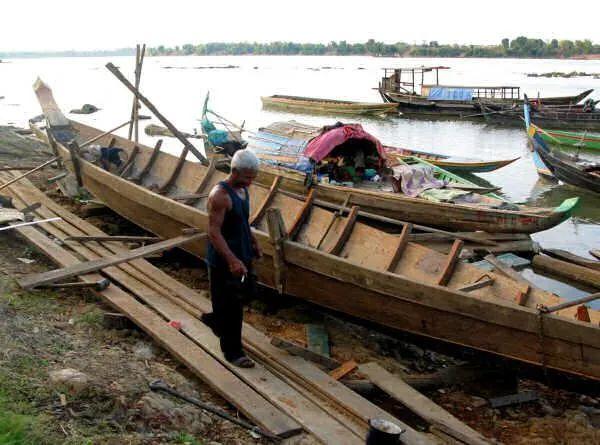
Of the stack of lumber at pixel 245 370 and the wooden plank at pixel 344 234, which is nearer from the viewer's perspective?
the stack of lumber at pixel 245 370

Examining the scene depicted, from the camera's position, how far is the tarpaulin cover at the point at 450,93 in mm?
30578

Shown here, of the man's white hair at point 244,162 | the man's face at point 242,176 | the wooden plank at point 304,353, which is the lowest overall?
the wooden plank at point 304,353

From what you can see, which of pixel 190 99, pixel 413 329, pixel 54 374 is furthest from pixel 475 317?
pixel 190 99

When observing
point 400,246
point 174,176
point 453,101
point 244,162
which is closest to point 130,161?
point 174,176

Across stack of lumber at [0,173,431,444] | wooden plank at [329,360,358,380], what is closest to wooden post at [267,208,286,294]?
stack of lumber at [0,173,431,444]

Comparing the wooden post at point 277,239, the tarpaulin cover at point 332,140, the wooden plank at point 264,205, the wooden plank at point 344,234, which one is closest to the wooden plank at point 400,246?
the wooden plank at point 344,234

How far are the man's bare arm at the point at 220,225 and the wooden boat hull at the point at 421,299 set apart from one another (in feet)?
5.19

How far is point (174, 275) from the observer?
24.3 feet

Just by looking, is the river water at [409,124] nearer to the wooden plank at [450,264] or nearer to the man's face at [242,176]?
the wooden plank at [450,264]

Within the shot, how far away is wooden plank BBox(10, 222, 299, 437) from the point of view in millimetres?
3672

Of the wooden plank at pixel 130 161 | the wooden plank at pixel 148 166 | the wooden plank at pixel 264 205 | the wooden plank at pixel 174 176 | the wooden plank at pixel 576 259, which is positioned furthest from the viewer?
the wooden plank at pixel 130 161

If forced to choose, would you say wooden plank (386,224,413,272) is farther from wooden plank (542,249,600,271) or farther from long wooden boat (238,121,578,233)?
wooden plank (542,249,600,271)

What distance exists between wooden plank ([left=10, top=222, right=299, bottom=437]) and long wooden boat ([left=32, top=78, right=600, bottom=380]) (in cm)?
141

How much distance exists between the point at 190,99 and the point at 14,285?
37.3m
